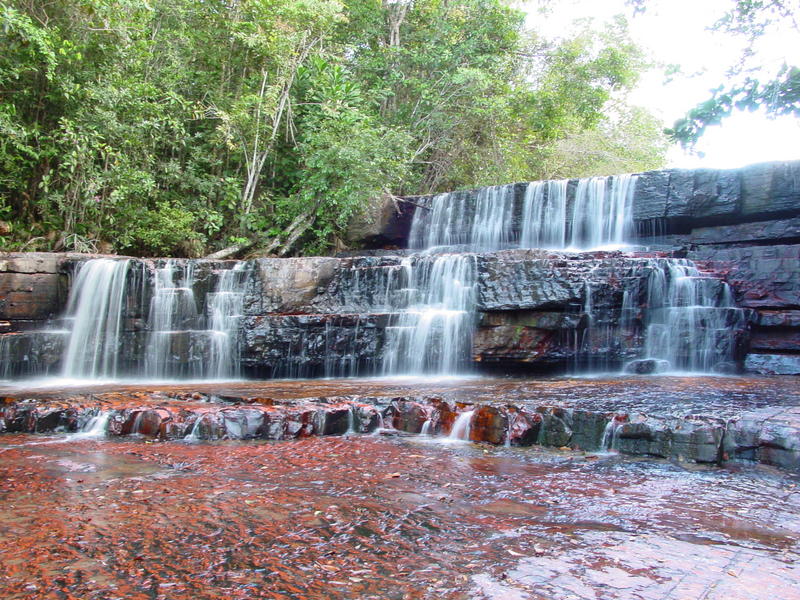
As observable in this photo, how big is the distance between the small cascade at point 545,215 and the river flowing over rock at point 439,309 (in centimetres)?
184

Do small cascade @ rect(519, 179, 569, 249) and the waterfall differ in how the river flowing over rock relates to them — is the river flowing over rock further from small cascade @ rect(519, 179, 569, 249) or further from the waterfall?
small cascade @ rect(519, 179, 569, 249)

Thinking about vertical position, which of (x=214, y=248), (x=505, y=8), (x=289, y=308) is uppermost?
(x=505, y=8)

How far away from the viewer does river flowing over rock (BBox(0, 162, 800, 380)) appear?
8.66 m

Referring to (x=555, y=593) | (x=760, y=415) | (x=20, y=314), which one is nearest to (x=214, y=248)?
(x=20, y=314)

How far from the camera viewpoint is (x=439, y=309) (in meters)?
9.48

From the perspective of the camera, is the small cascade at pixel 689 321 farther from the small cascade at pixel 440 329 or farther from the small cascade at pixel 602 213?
the small cascade at pixel 602 213

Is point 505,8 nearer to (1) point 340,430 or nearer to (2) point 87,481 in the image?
(1) point 340,430

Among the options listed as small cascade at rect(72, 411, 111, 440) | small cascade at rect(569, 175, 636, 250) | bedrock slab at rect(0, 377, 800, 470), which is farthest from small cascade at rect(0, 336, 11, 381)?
small cascade at rect(569, 175, 636, 250)

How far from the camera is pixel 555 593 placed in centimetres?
220

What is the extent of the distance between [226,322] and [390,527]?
24.0ft

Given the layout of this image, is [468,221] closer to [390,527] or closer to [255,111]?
[255,111]

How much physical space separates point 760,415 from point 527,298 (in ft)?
13.6

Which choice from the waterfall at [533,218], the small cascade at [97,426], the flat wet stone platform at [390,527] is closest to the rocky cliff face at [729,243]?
the waterfall at [533,218]

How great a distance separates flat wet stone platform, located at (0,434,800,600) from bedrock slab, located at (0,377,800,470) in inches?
10.5
